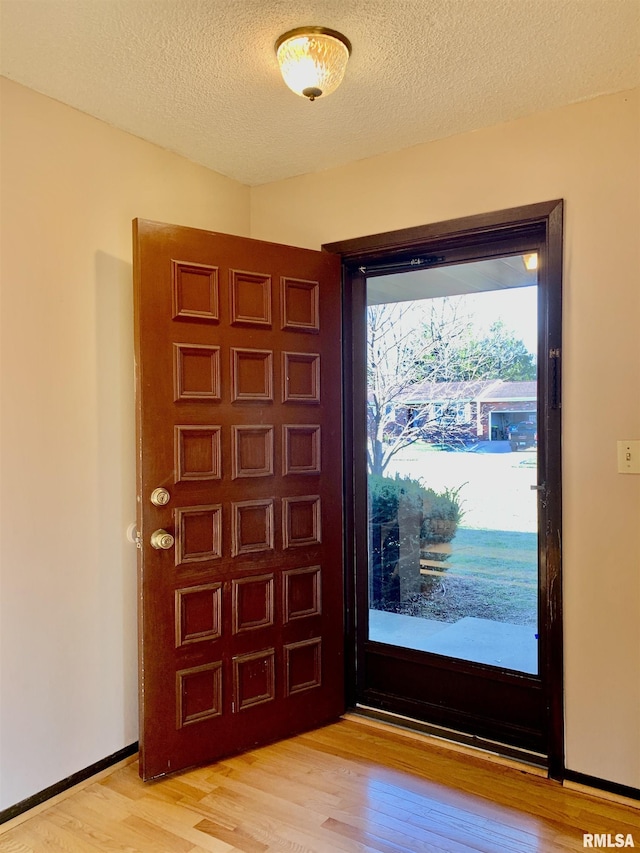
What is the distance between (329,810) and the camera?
78.1 inches

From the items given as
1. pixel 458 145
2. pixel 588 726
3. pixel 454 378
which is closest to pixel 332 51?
pixel 458 145

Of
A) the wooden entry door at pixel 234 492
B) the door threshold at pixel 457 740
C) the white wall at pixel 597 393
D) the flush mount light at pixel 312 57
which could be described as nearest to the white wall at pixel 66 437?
the wooden entry door at pixel 234 492

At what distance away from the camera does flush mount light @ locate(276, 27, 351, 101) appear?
170 centimetres

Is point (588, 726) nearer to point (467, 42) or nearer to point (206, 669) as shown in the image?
point (206, 669)

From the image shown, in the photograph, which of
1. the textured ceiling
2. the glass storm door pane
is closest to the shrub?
the glass storm door pane

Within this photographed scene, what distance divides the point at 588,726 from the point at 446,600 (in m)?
0.70

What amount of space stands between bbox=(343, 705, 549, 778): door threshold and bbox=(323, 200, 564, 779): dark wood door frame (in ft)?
0.16

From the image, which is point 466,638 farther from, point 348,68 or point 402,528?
point 348,68

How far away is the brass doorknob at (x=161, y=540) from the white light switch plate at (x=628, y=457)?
5.32 feet

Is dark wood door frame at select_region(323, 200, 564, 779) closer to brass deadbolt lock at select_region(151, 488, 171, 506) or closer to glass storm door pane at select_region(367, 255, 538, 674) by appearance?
glass storm door pane at select_region(367, 255, 538, 674)

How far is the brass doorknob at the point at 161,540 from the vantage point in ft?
7.06

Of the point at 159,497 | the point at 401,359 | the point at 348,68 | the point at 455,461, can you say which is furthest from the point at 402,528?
the point at 348,68

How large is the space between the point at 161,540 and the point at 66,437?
0.51 m

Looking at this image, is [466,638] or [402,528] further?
[402,528]
